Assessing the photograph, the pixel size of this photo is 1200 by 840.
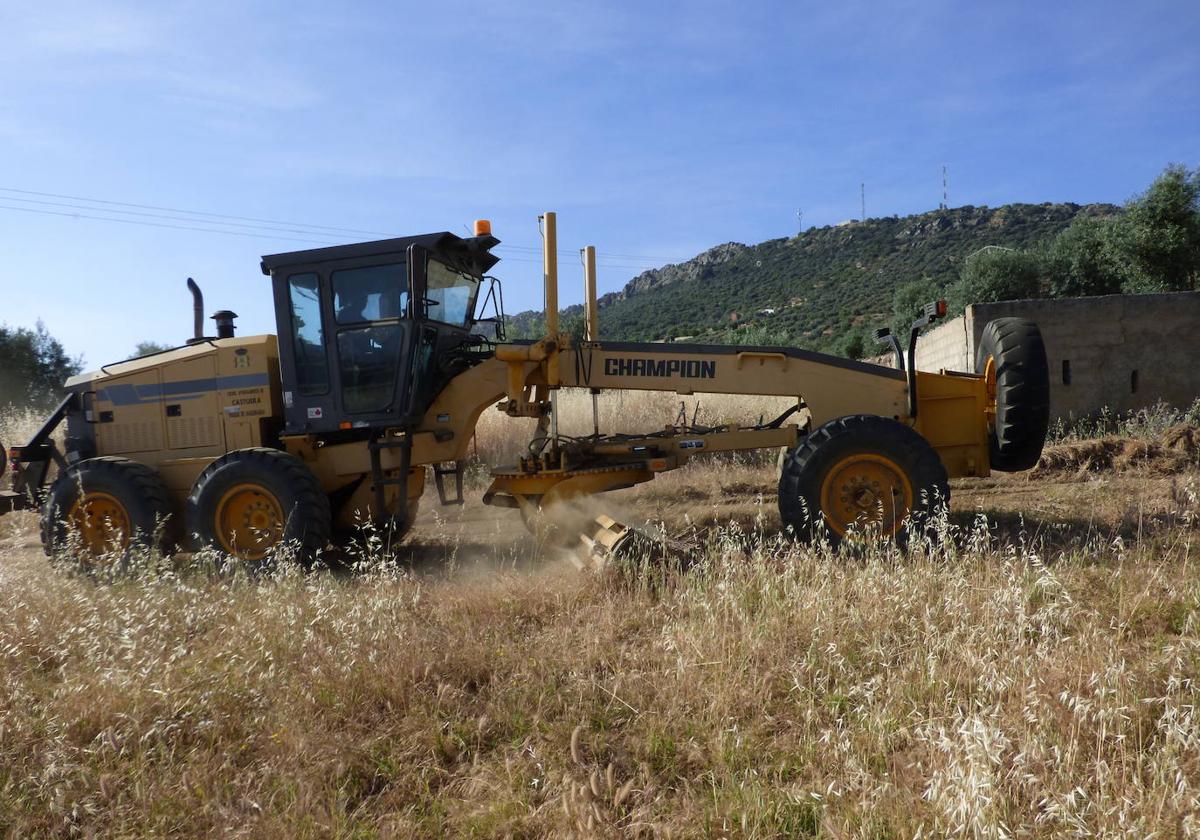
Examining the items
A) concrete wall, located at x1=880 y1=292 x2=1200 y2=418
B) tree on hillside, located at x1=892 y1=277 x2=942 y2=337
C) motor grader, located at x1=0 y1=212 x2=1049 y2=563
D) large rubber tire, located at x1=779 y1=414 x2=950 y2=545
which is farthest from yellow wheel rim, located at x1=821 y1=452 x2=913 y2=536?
tree on hillside, located at x1=892 y1=277 x2=942 y2=337

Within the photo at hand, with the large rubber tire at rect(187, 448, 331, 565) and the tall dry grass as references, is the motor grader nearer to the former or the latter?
the large rubber tire at rect(187, 448, 331, 565)

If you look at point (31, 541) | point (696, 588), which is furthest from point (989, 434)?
point (31, 541)

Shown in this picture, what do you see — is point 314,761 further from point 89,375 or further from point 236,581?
point 89,375

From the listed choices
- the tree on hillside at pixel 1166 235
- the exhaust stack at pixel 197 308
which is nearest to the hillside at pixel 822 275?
the tree on hillside at pixel 1166 235

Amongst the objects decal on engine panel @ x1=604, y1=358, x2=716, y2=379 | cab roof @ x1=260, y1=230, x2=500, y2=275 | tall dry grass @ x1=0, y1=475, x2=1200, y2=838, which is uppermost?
cab roof @ x1=260, y1=230, x2=500, y2=275

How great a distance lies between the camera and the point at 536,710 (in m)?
3.45

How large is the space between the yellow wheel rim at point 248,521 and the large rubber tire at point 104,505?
546 mm

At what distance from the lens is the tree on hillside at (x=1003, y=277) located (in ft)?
81.3

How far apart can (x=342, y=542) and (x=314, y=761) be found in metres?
4.84

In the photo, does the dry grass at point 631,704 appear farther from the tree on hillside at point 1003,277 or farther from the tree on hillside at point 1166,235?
the tree on hillside at point 1003,277

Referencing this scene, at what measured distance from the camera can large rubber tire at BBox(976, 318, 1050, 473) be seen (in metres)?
6.14

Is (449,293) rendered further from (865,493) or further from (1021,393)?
(1021,393)

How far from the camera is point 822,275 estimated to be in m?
57.3

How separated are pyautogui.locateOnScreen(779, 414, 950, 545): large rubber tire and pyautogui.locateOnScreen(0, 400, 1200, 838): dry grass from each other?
0.86m
